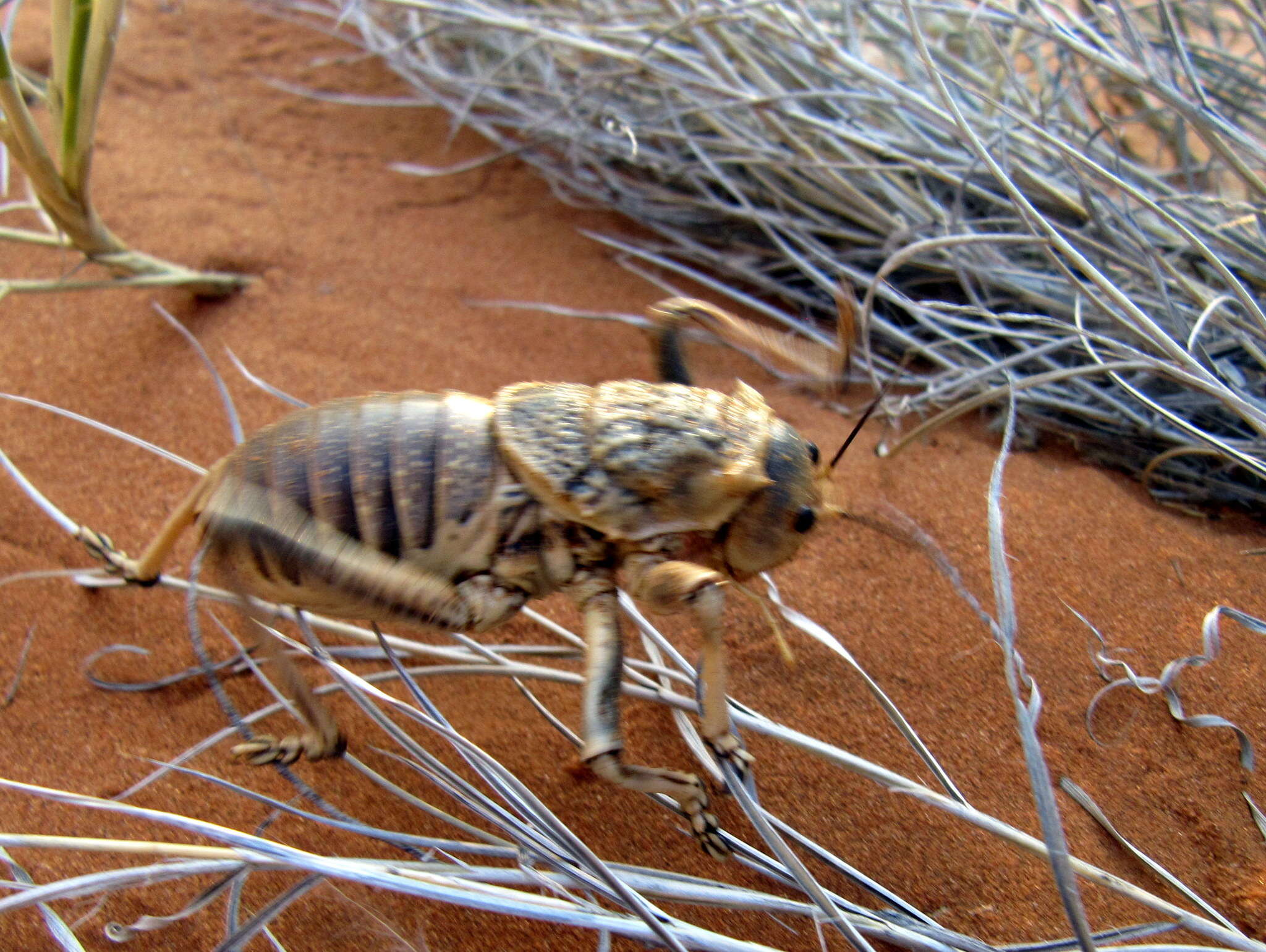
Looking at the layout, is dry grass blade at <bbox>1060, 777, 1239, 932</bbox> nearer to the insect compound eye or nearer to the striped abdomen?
the insect compound eye

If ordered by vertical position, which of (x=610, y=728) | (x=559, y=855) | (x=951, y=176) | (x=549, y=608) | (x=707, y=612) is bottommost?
(x=549, y=608)

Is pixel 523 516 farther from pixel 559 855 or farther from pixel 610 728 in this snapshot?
pixel 559 855

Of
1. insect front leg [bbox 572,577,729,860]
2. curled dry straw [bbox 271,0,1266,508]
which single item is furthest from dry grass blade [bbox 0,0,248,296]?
insect front leg [bbox 572,577,729,860]

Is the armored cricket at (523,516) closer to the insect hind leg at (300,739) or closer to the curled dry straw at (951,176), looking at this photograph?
the insect hind leg at (300,739)

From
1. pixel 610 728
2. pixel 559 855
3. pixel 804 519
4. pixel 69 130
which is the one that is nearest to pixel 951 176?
pixel 804 519

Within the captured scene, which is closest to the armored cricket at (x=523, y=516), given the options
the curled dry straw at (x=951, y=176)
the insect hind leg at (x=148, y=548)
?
the insect hind leg at (x=148, y=548)

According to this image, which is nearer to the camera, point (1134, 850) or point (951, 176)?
point (1134, 850)

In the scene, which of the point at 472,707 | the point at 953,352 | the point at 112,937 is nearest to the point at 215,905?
the point at 112,937
